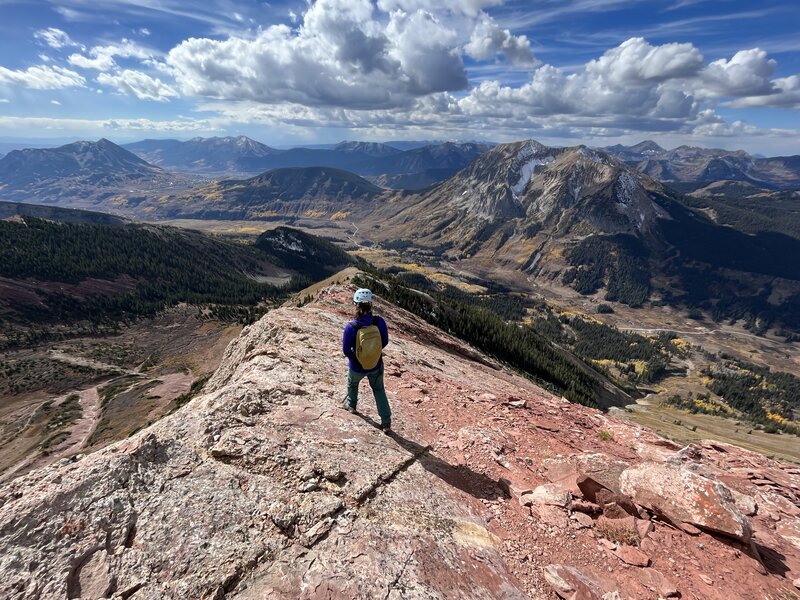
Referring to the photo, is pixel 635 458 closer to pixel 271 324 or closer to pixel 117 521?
pixel 117 521

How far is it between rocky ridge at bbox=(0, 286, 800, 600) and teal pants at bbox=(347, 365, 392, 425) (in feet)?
2.18

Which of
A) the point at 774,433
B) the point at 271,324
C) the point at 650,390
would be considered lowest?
the point at 650,390

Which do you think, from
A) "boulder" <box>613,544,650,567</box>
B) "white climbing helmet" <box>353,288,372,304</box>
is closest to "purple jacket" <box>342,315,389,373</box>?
"white climbing helmet" <box>353,288,372,304</box>

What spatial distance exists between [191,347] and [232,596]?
132 m

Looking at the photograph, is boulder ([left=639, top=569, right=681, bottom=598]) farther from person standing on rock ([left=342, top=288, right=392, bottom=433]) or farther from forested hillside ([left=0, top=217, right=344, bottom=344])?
forested hillside ([left=0, top=217, right=344, bottom=344])

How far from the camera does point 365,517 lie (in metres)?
9.78

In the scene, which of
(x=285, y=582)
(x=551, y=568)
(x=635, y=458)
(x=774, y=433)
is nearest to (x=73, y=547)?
(x=285, y=582)

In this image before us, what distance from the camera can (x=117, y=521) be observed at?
28.6ft

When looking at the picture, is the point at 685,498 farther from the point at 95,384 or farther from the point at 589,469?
the point at 95,384

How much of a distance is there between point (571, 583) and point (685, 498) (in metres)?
4.96

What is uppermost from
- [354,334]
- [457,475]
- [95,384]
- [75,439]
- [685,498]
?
[354,334]

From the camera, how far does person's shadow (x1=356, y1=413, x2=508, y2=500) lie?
1226cm

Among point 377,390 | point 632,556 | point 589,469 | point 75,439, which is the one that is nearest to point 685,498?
point 589,469

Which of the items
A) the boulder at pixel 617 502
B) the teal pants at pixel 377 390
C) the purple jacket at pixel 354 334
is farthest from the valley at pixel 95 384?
the boulder at pixel 617 502
